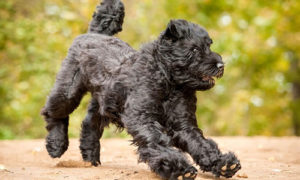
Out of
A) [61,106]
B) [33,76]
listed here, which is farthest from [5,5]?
[61,106]

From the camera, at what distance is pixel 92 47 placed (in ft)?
18.7

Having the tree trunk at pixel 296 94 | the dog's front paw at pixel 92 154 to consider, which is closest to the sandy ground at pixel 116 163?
the dog's front paw at pixel 92 154

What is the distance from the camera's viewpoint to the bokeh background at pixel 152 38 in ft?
48.5

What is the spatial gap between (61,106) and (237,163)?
2.51 m

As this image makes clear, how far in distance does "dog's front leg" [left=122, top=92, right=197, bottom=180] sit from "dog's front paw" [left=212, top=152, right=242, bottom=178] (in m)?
0.44

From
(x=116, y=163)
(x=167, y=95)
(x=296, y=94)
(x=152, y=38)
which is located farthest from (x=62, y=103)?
(x=296, y=94)

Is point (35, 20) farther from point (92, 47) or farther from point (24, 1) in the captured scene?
point (92, 47)

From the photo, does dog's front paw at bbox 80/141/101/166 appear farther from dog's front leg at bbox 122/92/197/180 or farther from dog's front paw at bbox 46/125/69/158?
dog's front leg at bbox 122/92/197/180

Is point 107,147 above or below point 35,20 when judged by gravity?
below

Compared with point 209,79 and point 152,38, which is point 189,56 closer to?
point 209,79

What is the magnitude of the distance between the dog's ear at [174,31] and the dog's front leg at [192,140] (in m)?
0.56

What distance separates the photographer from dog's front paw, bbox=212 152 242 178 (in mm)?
4594

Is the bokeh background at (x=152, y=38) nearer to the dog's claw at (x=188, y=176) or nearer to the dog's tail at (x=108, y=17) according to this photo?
the dog's tail at (x=108, y=17)

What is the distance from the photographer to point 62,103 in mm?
6051
